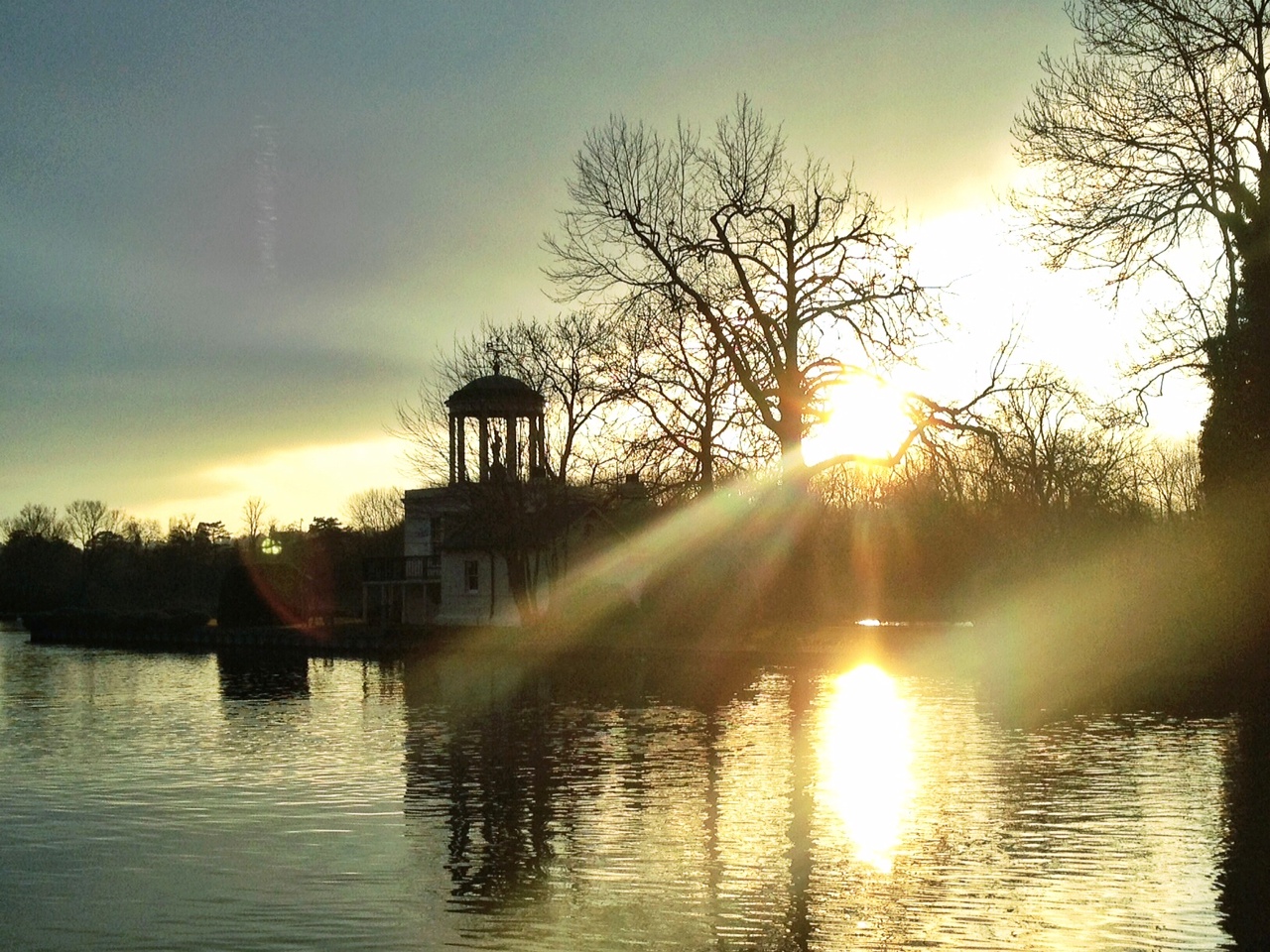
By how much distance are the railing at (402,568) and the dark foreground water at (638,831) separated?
Answer: 42.8 m

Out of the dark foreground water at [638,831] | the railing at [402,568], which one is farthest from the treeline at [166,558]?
the dark foreground water at [638,831]

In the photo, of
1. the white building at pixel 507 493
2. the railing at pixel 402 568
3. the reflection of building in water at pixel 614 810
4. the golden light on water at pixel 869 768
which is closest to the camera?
the reflection of building in water at pixel 614 810

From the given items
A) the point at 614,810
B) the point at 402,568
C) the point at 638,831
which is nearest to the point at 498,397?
the point at 402,568

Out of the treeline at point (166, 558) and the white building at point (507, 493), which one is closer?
the white building at point (507, 493)

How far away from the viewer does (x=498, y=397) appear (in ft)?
166

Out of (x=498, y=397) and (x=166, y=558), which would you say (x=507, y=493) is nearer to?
(x=498, y=397)

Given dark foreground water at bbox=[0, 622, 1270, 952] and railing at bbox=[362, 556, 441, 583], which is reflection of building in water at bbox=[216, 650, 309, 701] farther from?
railing at bbox=[362, 556, 441, 583]

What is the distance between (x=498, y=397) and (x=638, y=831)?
39738 mm

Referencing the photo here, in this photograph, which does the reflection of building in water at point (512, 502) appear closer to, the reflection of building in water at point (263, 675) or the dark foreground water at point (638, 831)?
the reflection of building in water at point (263, 675)

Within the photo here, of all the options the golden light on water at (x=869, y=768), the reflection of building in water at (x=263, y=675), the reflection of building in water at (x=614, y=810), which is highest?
the reflection of building in water at (x=614, y=810)

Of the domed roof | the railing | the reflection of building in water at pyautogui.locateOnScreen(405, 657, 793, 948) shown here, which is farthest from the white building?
the reflection of building in water at pyautogui.locateOnScreen(405, 657, 793, 948)

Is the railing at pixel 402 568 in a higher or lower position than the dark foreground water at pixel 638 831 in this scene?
higher

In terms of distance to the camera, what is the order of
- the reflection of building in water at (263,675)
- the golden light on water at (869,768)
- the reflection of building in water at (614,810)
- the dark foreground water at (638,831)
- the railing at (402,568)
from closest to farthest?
the dark foreground water at (638,831) < the reflection of building in water at (614,810) < the golden light on water at (869,768) < the reflection of building in water at (263,675) < the railing at (402,568)

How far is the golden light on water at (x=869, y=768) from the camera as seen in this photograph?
37.4 feet
